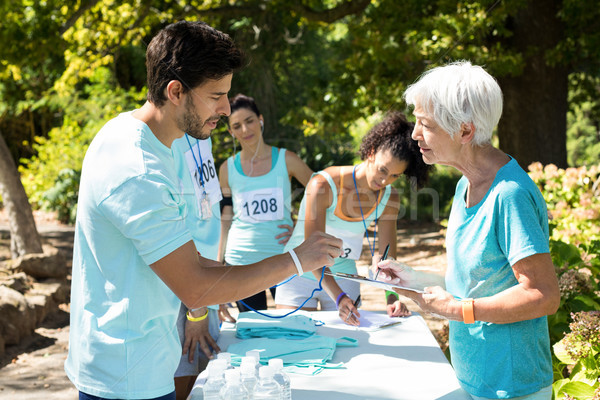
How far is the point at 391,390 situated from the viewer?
200cm

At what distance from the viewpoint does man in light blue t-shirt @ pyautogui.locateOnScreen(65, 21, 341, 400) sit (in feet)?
5.00

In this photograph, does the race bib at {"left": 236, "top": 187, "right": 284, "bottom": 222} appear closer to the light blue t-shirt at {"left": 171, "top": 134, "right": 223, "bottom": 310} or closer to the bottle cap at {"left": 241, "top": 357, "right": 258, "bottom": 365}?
the light blue t-shirt at {"left": 171, "top": 134, "right": 223, "bottom": 310}

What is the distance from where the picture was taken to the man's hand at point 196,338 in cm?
254

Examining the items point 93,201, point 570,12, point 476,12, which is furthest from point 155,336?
point 570,12

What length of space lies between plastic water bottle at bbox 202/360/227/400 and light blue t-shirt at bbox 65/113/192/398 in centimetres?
16

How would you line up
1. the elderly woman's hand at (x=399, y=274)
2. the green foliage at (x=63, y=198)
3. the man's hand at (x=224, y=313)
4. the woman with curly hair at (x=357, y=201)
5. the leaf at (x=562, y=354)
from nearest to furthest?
the elderly woman's hand at (x=399, y=274) → the leaf at (x=562, y=354) → the woman with curly hair at (x=357, y=201) → the man's hand at (x=224, y=313) → the green foliage at (x=63, y=198)

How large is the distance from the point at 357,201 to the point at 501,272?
1.47 metres

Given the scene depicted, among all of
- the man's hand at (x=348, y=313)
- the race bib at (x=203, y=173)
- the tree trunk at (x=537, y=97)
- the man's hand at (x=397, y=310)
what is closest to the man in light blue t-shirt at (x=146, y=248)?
the race bib at (x=203, y=173)

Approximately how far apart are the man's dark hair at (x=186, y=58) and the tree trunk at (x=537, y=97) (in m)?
5.86

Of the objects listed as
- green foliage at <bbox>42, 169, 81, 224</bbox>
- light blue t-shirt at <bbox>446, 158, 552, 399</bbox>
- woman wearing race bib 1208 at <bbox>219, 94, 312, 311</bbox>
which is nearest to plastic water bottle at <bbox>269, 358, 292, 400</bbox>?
light blue t-shirt at <bbox>446, 158, 552, 399</bbox>

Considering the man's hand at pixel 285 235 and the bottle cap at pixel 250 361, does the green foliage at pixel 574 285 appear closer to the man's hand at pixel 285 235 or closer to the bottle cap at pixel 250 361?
the bottle cap at pixel 250 361

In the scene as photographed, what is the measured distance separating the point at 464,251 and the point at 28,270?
18.7 feet

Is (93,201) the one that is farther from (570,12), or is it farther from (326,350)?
(570,12)

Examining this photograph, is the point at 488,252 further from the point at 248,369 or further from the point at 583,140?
the point at 583,140
